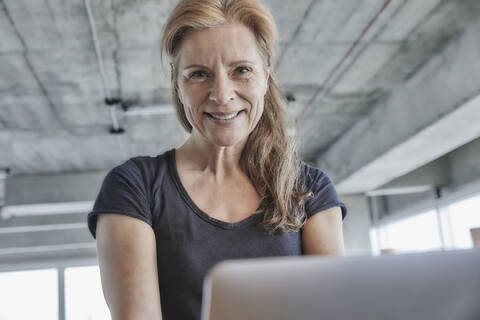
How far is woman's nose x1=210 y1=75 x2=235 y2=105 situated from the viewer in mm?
1104

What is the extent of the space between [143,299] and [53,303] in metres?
14.5

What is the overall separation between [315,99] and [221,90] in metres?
6.20

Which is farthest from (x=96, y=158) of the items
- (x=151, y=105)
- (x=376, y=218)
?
(x=376, y=218)

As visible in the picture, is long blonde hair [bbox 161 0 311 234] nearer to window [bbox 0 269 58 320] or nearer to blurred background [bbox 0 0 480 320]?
blurred background [bbox 0 0 480 320]

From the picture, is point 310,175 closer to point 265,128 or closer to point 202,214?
point 265,128

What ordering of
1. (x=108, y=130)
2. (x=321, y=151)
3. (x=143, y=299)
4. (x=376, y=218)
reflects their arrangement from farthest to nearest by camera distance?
(x=376, y=218) → (x=321, y=151) → (x=108, y=130) → (x=143, y=299)

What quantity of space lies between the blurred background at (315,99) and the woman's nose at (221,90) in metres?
0.46

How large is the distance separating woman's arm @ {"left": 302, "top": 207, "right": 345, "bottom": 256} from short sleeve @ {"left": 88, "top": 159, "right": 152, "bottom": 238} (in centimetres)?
35

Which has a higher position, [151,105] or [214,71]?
[151,105]

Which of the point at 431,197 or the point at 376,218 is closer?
the point at 431,197

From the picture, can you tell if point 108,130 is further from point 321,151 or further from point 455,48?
point 455,48

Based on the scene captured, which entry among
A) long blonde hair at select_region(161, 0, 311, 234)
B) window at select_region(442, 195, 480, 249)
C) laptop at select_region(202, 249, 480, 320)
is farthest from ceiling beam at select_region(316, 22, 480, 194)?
laptop at select_region(202, 249, 480, 320)

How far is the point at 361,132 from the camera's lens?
26.5ft

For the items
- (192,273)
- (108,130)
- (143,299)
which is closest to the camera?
(143,299)
